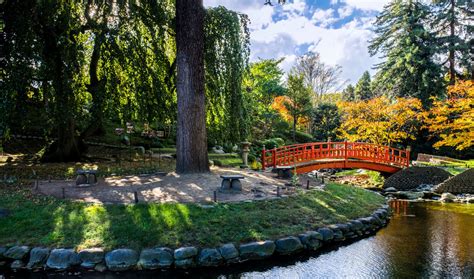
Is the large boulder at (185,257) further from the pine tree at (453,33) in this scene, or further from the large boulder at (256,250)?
the pine tree at (453,33)

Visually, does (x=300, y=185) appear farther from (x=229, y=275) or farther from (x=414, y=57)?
(x=414, y=57)

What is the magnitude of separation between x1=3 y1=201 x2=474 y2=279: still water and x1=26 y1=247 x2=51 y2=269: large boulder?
19 cm

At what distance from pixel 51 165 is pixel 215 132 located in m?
5.47

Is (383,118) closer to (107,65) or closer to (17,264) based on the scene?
(107,65)

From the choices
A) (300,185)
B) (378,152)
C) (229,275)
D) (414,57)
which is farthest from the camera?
(414,57)

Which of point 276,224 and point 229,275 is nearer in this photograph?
point 229,275

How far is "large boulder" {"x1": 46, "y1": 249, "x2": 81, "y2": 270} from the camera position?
4590mm

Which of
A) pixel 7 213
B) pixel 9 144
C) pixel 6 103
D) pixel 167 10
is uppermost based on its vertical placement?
pixel 167 10

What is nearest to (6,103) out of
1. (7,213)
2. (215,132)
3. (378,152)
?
(7,213)

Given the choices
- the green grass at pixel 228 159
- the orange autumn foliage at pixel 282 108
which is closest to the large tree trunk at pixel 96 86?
the green grass at pixel 228 159

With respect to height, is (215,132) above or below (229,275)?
above

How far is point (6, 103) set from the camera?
286 inches

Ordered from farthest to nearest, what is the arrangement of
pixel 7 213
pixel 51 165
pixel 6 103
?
pixel 51 165, pixel 6 103, pixel 7 213

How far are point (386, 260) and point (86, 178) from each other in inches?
263
